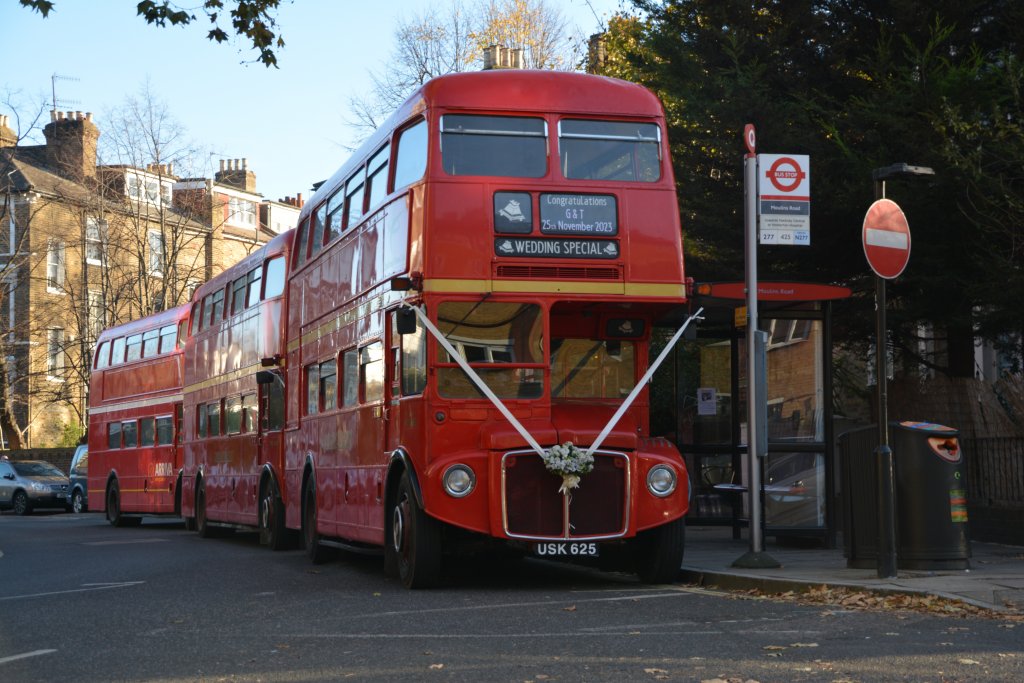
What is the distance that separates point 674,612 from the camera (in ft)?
36.4

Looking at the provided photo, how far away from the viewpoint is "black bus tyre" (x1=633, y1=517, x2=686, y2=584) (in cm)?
1345

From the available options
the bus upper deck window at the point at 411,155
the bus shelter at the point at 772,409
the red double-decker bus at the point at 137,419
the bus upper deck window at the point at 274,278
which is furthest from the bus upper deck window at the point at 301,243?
the red double-decker bus at the point at 137,419

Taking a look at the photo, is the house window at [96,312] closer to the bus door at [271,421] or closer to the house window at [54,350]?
the house window at [54,350]

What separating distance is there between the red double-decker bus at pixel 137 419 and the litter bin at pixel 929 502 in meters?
20.2

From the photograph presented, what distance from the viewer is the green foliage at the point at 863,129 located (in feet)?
53.1

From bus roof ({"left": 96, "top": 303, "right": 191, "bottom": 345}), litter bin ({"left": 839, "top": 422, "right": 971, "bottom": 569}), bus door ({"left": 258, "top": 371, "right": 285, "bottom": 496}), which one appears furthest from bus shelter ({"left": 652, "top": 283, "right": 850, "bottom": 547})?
bus roof ({"left": 96, "top": 303, "right": 191, "bottom": 345})

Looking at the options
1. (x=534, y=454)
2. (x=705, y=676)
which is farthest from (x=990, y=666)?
(x=534, y=454)

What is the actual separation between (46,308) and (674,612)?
1999 inches

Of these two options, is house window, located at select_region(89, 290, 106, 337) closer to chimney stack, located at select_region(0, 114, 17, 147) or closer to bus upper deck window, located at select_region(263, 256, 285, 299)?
chimney stack, located at select_region(0, 114, 17, 147)

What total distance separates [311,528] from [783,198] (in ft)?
25.8

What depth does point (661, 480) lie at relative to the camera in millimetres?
13258

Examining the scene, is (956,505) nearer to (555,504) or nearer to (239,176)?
Result: (555,504)

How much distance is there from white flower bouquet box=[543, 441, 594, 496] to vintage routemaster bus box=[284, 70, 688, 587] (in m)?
0.03

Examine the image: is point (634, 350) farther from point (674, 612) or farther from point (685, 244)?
point (685, 244)
